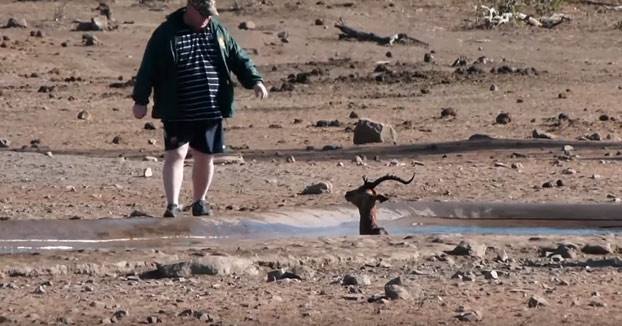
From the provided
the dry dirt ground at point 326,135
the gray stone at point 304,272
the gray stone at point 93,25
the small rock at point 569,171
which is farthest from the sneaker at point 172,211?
the gray stone at point 93,25

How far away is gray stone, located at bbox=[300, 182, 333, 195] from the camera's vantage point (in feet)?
35.4

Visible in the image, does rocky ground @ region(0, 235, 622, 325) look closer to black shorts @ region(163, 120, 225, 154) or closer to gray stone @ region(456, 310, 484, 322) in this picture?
gray stone @ region(456, 310, 484, 322)

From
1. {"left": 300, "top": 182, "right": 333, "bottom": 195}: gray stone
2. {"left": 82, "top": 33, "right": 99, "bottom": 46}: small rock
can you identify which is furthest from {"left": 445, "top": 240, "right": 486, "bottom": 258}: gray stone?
{"left": 82, "top": 33, "right": 99, "bottom": 46}: small rock

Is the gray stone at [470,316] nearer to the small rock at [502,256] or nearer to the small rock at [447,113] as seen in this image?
the small rock at [502,256]

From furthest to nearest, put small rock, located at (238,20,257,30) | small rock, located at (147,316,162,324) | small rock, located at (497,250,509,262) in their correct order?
small rock, located at (238,20,257,30)
small rock, located at (497,250,509,262)
small rock, located at (147,316,162,324)

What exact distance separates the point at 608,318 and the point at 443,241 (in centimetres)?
203

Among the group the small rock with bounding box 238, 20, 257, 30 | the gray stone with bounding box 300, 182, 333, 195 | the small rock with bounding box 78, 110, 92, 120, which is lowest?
the small rock with bounding box 78, 110, 92, 120

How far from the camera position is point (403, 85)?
18.5m

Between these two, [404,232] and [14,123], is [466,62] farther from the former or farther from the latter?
[404,232]

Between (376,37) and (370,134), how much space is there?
832 cm

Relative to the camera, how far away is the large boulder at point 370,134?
13.8 meters

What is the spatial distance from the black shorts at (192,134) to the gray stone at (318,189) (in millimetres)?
1657

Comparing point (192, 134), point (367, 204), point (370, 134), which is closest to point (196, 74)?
point (192, 134)

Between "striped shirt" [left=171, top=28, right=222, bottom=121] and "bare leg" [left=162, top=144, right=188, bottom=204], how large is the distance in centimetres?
20
